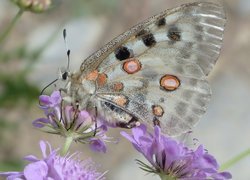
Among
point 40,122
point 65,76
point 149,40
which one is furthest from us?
point 149,40

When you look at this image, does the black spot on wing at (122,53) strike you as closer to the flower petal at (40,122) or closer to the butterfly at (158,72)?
the butterfly at (158,72)

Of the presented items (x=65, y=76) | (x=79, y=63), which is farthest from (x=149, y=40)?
(x=79, y=63)

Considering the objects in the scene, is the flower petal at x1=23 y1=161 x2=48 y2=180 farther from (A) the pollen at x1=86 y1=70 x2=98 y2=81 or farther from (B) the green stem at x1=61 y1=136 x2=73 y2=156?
(A) the pollen at x1=86 y1=70 x2=98 y2=81

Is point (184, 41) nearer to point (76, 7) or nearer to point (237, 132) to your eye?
point (237, 132)

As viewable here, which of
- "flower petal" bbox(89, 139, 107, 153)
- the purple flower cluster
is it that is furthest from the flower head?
"flower petal" bbox(89, 139, 107, 153)

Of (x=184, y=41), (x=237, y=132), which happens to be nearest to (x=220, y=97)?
(x=237, y=132)

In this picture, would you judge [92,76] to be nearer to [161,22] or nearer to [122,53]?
[122,53]

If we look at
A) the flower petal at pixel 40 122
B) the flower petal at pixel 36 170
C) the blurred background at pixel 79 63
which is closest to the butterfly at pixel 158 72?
the flower petal at pixel 40 122
